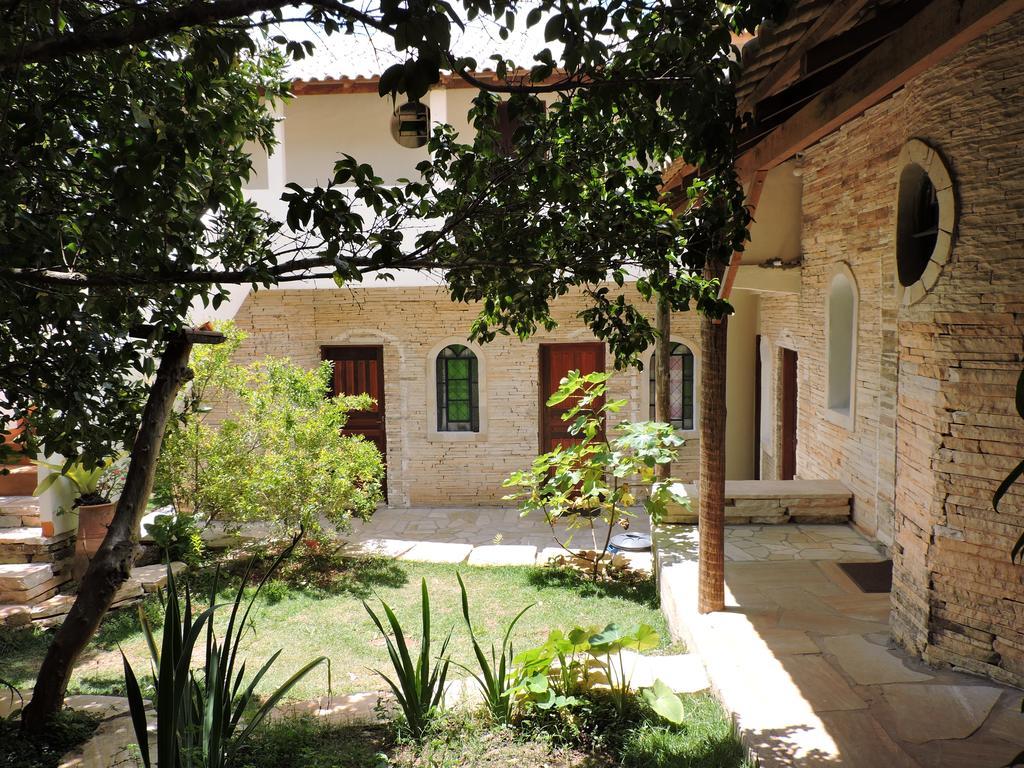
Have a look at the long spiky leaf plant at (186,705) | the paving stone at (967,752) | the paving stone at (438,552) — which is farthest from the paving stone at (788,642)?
the paving stone at (438,552)

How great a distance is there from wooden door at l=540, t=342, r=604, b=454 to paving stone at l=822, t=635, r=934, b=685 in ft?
24.5

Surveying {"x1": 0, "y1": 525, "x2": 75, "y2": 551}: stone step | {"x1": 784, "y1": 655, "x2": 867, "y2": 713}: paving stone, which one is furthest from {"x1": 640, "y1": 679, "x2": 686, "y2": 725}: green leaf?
{"x1": 0, "y1": 525, "x2": 75, "y2": 551}: stone step

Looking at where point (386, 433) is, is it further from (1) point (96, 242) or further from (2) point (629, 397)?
(1) point (96, 242)

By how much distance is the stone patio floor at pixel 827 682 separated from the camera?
3.95 metres

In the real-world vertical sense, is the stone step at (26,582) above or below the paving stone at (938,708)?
below

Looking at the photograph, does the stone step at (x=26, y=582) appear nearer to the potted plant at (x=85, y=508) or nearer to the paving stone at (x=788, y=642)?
the potted plant at (x=85, y=508)

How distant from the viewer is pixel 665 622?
6.89m

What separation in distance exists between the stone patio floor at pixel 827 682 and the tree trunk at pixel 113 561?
3437 mm

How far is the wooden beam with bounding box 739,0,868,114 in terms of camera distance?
3268 millimetres

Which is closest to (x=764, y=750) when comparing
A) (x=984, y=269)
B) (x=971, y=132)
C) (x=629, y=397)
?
(x=984, y=269)

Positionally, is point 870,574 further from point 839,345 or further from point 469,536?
point 469,536

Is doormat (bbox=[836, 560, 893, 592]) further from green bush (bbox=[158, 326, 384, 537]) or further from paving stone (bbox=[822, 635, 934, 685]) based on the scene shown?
green bush (bbox=[158, 326, 384, 537])

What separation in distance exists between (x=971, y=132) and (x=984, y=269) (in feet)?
2.33

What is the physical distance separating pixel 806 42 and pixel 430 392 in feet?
30.4
